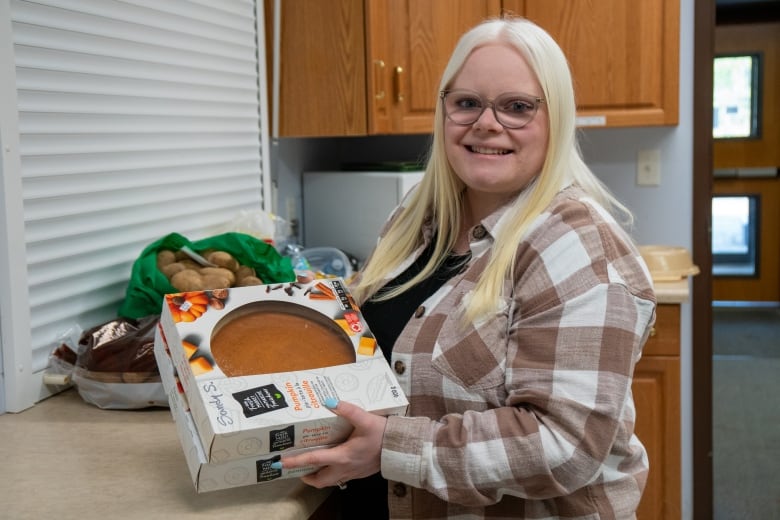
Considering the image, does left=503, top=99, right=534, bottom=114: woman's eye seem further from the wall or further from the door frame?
the door frame

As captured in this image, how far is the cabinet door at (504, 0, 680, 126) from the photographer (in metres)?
2.63

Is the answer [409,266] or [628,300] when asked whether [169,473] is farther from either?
[628,300]

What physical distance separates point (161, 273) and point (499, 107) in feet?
2.66

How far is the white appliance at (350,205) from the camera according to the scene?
277cm

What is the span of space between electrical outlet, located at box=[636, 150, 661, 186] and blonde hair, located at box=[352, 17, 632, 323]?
1677mm

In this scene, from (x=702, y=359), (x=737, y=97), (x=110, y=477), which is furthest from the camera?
(x=737, y=97)

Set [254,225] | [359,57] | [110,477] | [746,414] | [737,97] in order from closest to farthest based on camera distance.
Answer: [110,477], [254,225], [359,57], [746,414], [737,97]

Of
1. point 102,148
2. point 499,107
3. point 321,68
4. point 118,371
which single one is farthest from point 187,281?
point 321,68

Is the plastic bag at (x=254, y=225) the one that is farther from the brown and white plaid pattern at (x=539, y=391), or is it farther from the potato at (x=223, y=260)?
the brown and white plaid pattern at (x=539, y=391)

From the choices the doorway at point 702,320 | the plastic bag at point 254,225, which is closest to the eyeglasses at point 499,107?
the plastic bag at point 254,225

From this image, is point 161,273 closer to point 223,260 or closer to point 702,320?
point 223,260

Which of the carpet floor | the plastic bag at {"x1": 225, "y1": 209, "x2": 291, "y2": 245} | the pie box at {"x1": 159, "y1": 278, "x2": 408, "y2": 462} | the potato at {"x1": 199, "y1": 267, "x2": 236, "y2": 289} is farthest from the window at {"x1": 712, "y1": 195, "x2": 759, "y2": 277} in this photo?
the pie box at {"x1": 159, "y1": 278, "x2": 408, "y2": 462}

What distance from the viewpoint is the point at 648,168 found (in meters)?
2.97

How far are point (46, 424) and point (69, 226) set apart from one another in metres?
0.41
